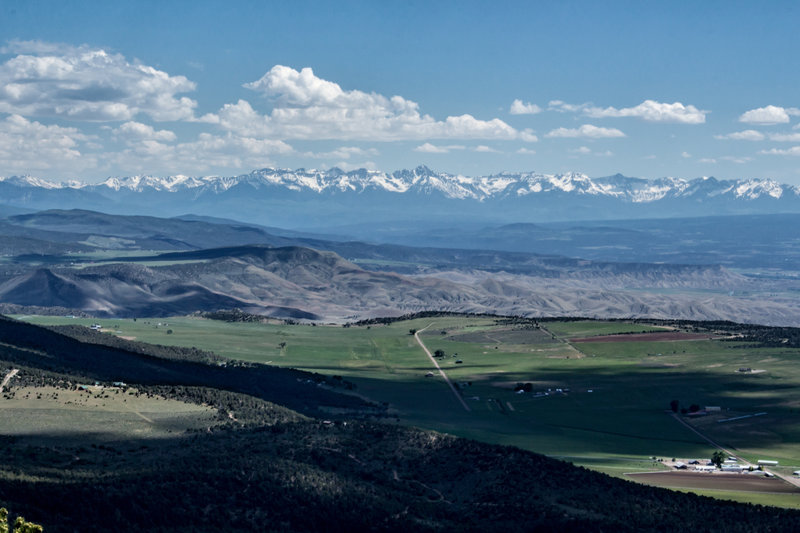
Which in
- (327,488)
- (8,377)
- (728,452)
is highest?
(327,488)

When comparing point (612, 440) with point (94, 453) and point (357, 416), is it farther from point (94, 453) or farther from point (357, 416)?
point (94, 453)

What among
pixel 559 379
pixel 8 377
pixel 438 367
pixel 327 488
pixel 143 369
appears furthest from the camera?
pixel 438 367

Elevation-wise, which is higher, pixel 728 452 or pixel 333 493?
pixel 333 493

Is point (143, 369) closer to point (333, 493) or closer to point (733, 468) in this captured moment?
point (333, 493)

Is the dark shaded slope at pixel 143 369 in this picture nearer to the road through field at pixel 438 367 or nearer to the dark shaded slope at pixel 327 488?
the road through field at pixel 438 367

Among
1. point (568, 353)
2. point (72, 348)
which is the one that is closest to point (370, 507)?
point (72, 348)

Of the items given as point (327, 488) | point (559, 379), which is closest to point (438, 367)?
point (559, 379)

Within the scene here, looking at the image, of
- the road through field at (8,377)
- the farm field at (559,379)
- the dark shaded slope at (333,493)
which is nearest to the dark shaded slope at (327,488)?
the dark shaded slope at (333,493)

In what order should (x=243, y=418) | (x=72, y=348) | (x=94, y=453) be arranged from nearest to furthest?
(x=94, y=453) < (x=243, y=418) < (x=72, y=348)
